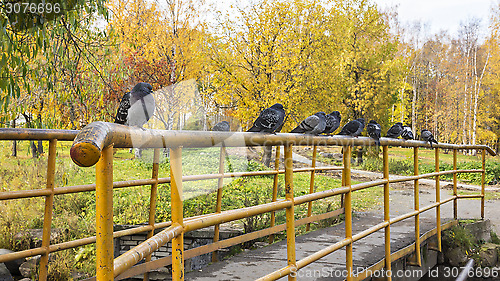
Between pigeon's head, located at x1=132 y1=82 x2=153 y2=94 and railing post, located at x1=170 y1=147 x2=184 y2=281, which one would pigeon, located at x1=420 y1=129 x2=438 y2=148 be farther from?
railing post, located at x1=170 y1=147 x2=184 y2=281

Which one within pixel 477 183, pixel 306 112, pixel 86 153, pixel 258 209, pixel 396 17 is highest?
pixel 396 17

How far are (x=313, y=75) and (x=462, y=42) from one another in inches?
772

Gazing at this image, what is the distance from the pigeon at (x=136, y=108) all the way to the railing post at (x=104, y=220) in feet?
3.61

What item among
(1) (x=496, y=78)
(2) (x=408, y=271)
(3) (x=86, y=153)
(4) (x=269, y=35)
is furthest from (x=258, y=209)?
(1) (x=496, y=78)

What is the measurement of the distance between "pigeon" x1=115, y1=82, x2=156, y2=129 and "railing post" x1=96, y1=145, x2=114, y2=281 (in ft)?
3.61

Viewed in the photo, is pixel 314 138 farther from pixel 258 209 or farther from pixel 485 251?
pixel 485 251

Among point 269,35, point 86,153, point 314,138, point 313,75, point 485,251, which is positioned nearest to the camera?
point 86,153

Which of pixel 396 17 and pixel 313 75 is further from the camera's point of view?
pixel 396 17

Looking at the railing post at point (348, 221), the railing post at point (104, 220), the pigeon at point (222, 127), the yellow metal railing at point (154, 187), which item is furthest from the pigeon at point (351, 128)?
the railing post at point (104, 220)

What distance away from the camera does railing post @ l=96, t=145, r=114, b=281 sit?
38.0 inches

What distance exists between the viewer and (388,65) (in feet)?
52.1

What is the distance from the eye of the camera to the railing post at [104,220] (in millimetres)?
965

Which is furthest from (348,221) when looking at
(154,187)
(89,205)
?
(89,205)

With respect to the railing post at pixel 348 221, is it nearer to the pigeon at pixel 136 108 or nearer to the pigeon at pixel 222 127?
the pigeon at pixel 222 127
